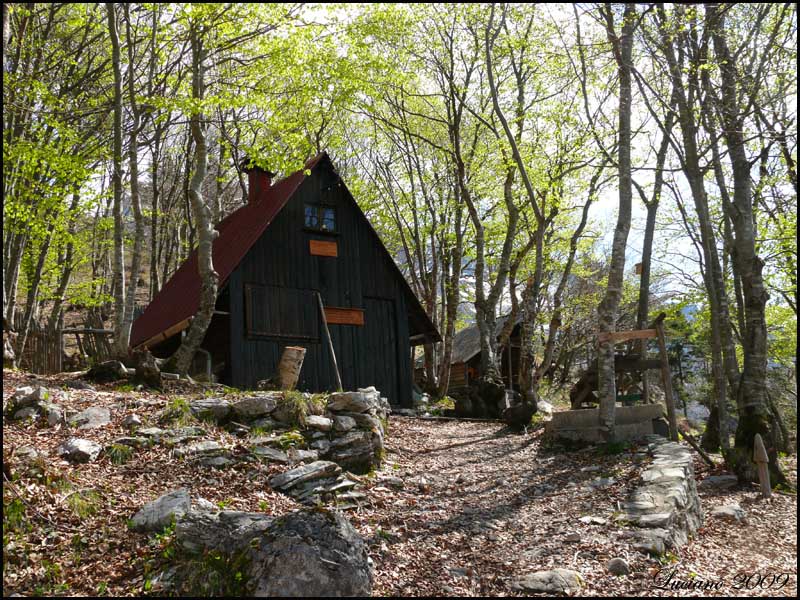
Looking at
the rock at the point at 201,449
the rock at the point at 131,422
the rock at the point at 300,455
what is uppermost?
the rock at the point at 131,422

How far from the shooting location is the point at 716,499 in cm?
773

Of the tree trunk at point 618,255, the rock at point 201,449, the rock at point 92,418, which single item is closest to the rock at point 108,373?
the rock at point 92,418

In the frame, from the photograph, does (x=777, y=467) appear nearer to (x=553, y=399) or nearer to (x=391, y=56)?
(x=391, y=56)

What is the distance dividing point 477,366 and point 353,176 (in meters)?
10.6

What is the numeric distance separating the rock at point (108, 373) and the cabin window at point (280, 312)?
451cm

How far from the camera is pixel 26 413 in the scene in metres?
6.45

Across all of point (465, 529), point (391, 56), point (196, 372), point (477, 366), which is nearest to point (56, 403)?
point (465, 529)

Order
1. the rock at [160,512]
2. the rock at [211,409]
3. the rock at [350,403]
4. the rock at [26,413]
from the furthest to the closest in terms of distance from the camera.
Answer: the rock at [350,403]
the rock at [211,409]
the rock at [26,413]
the rock at [160,512]

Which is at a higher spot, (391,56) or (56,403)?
(391,56)

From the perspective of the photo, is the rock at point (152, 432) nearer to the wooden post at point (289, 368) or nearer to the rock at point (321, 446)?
the rock at point (321, 446)

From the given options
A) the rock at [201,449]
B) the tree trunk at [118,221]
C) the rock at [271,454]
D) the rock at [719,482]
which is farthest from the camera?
the tree trunk at [118,221]

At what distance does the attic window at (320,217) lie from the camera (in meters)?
14.9

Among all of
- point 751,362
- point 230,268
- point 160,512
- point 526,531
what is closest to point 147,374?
point 160,512

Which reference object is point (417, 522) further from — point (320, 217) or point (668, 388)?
point (320, 217)
